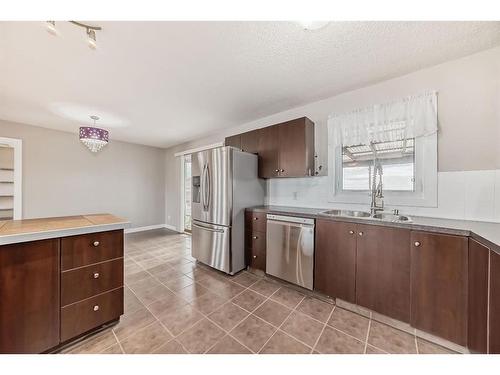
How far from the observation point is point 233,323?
1617 millimetres

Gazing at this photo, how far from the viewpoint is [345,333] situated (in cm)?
150

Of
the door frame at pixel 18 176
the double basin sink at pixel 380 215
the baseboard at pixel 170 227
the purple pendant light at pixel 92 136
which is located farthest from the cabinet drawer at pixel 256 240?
the door frame at pixel 18 176

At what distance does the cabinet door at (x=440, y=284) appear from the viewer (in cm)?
129

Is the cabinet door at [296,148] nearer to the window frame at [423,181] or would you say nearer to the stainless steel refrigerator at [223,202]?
the stainless steel refrigerator at [223,202]

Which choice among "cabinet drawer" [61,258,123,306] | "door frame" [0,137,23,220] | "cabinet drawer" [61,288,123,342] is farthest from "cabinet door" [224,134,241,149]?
"door frame" [0,137,23,220]

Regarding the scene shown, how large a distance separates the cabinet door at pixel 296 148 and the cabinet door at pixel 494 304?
161 cm

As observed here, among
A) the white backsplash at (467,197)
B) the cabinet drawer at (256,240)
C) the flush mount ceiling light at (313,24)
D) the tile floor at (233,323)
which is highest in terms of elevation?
the flush mount ceiling light at (313,24)

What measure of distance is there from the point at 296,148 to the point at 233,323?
2059mm

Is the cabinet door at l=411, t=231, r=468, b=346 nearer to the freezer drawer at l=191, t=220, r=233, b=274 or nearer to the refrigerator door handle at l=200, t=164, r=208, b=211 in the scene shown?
the freezer drawer at l=191, t=220, r=233, b=274

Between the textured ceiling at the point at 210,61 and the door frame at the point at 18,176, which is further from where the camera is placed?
the door frame at the point at 18,176
